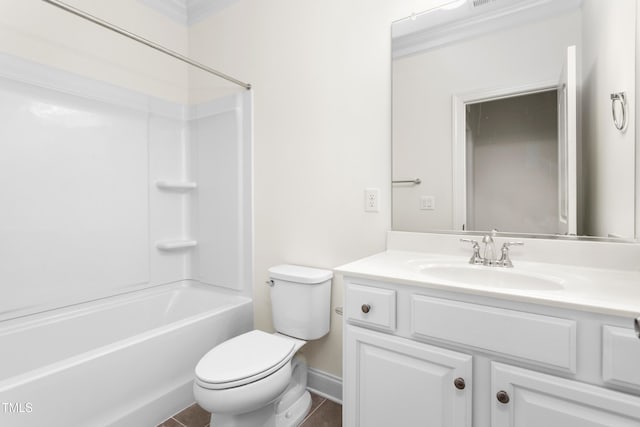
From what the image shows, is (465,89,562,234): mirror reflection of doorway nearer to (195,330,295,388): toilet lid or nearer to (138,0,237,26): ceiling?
(195,330,295,388): toilet lid

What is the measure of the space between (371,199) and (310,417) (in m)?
1.17

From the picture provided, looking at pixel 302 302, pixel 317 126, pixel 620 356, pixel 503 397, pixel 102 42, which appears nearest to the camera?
pixel 620 356

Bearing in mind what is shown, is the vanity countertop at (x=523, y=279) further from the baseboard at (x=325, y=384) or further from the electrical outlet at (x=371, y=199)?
the baseboard at (x=325, y=384)

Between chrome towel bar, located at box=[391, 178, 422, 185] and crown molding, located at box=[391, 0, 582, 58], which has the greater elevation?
crown molding, located at box=[391, 0, 582, 58]

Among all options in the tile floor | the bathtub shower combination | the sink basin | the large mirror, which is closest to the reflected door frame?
the large mirror

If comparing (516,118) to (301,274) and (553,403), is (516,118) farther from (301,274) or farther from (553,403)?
(301,274)

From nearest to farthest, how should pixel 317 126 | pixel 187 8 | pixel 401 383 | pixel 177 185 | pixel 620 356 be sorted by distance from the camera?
1. pixel 620 356
2. pixel 401 383
3. pixel 317 126
4. pixel 177 185
5. pixel 187 8

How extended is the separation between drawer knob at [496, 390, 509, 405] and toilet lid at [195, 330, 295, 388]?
0.82 meters

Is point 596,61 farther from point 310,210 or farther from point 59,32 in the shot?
point 59,32

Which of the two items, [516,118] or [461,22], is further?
[461,22]

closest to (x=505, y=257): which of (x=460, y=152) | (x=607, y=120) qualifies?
(x=460, y=152)

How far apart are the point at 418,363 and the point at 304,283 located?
2.47ft

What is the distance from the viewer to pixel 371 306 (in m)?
1.10

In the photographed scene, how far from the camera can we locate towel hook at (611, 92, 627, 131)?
1104 millimetres
